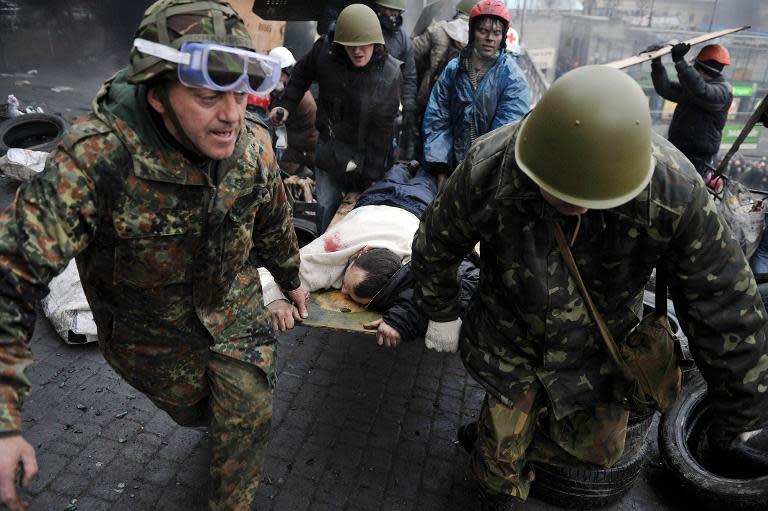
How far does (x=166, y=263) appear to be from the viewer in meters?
2.13

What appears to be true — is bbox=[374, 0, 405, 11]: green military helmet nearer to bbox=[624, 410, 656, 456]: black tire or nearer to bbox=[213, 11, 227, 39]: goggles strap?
bbox=[213, 11, 227, 39]: goggles strap

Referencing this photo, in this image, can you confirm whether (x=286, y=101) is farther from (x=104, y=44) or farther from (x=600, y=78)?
(x=104, y=44)

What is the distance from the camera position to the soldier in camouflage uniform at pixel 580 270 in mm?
1846

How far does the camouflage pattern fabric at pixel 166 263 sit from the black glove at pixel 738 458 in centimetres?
211

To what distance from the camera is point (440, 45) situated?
595 cm

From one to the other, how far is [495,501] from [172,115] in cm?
215

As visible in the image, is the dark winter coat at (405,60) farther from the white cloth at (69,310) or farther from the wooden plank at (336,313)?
the white cloth at (69,310)

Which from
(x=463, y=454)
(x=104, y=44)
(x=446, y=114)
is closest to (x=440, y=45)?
(x=446, y=114)

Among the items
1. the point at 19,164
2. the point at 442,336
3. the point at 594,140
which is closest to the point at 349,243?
the point at 442,336

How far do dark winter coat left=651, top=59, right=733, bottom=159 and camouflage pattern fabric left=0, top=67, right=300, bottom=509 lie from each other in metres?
4.67

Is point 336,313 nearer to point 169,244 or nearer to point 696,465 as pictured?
point 169,244

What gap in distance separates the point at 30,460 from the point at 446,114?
3.75m

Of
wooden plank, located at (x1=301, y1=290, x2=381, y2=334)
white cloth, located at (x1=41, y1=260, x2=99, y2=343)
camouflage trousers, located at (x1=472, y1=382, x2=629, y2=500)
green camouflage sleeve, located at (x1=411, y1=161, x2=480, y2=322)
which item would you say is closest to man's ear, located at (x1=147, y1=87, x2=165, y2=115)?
green camouflage sleeve, located at (x1=411, y1=161, x2=480, y2=322)

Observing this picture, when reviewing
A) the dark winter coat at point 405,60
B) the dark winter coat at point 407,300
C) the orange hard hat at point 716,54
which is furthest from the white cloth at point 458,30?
the dark winter coat at point 407,300
